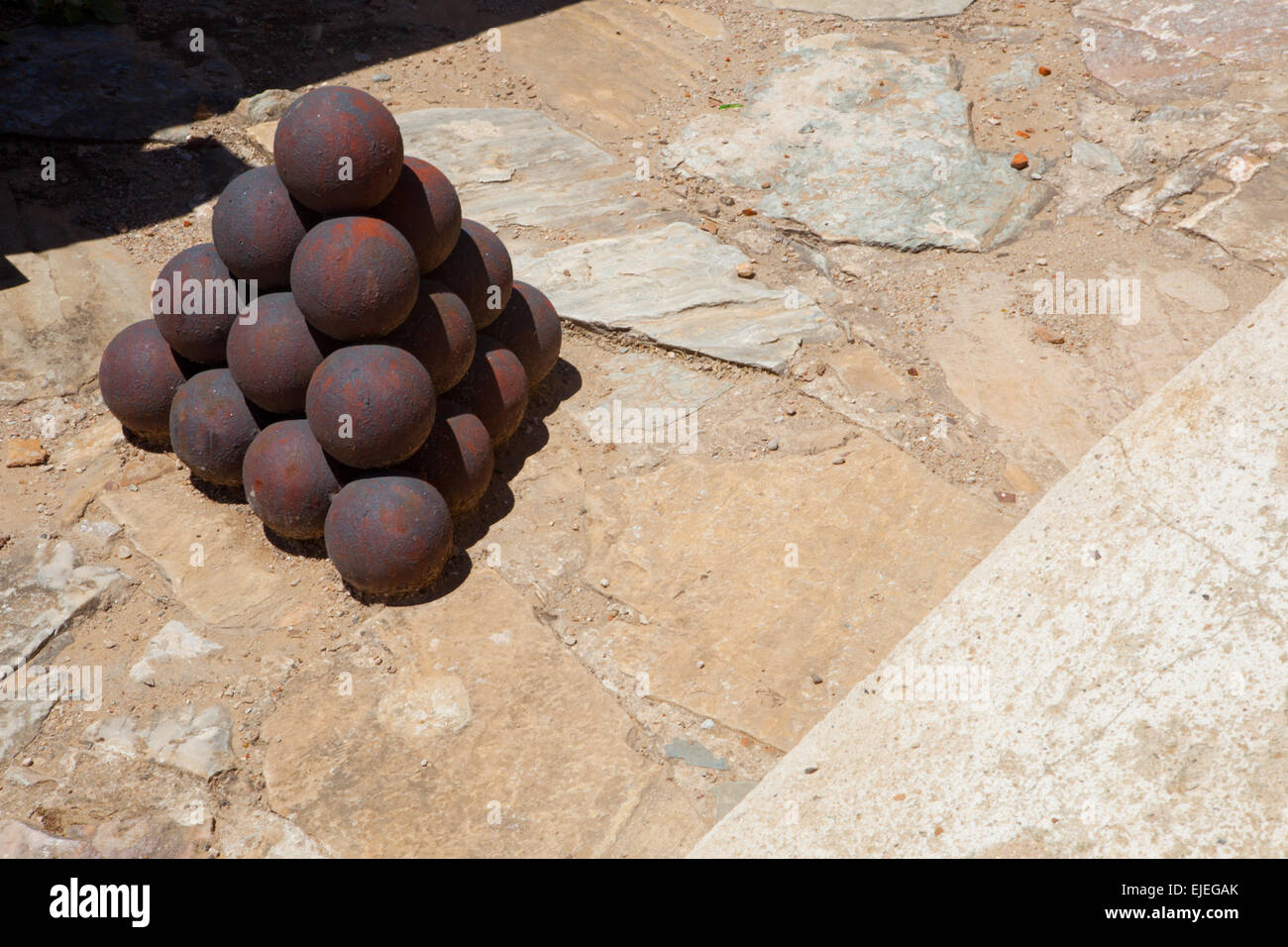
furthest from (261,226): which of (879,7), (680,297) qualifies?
(879,7)

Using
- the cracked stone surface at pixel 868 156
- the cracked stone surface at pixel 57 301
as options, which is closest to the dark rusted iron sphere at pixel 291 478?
the cracked stone surface at pixel 57 301

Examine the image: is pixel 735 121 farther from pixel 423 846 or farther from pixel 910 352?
pixel 423 846

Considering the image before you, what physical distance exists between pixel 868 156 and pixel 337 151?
3346 millimetres

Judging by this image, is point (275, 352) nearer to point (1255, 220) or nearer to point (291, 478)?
point (291, 478)

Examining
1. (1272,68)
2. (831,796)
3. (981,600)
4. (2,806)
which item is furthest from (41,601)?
(1272,68)

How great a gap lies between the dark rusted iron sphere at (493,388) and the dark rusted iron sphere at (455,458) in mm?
144

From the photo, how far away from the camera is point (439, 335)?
12.1 feet

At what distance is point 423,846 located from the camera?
2902 mm

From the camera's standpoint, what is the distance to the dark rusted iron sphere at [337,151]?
333 centimetres

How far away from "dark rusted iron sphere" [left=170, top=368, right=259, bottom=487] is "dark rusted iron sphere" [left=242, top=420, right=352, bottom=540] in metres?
0.13

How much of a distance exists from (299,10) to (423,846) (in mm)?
6055

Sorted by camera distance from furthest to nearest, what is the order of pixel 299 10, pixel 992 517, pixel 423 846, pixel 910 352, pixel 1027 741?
pixel 299 10 → pixel 910 352 → pixel 992 517 → pixel 423 846 → pixel 1027 741

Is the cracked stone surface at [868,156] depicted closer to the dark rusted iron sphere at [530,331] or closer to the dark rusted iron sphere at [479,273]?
the dark rusted iron sphere at [530,331]

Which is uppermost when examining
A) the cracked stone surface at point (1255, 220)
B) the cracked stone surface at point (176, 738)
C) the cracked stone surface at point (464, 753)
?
the cracked stone surface at point (1255, 220)
